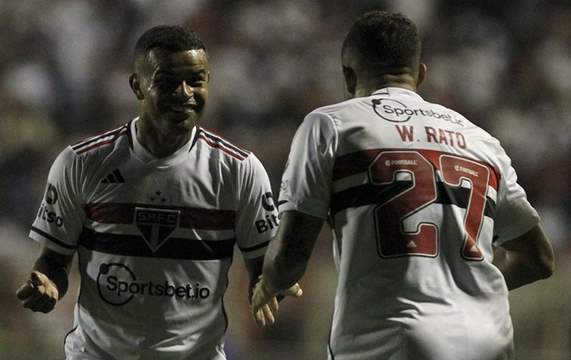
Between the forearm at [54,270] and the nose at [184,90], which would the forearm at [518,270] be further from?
the forearm at [54,270]

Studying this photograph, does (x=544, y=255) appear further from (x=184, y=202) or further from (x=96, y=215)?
(x=96, y=215)

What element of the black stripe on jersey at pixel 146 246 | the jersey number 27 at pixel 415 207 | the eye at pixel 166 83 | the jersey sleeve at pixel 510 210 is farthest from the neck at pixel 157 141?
the jersey sleeve at pixel 510 210

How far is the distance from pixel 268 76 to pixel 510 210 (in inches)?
255

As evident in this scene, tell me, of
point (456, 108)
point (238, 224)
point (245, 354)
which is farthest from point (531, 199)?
point (238, 224)

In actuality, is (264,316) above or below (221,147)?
below

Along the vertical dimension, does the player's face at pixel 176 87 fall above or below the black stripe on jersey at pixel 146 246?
above

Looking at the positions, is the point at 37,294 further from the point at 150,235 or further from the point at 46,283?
the point at 150,235

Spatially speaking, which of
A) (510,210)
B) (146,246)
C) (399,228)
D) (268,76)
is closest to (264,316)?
(146,246)

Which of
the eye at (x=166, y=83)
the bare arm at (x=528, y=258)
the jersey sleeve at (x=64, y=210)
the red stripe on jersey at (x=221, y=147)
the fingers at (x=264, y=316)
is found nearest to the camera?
the bare arm at (x=528, y=258)

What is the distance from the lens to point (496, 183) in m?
4.00

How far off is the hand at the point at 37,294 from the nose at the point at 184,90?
864 millimetres

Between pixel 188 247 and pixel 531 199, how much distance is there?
5460 millimetres

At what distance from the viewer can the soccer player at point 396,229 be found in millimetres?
3764

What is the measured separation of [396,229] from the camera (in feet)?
12.3
